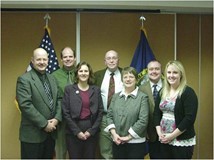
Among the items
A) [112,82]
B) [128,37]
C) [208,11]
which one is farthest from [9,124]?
[208,11]

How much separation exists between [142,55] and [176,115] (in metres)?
1.50

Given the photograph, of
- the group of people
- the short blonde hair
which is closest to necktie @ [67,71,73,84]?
the group of people

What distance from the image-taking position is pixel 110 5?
3.99 meters

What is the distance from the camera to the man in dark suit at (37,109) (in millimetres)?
3025

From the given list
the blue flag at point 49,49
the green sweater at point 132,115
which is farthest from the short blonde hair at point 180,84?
the blue flag at point 49,49

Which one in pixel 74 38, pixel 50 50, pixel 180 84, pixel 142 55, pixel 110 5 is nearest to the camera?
pixel 180 84

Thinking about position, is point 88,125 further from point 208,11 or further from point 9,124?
point 208,11

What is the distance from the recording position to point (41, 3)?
381 cm

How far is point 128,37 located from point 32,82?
5.95ft

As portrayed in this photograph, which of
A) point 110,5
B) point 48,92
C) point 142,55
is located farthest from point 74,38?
point 48,92

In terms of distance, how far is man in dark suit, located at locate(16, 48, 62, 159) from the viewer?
3.03 meters

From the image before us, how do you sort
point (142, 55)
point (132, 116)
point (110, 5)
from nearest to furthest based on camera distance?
point (132, 116) < point (110, 5) < point (142, 55)

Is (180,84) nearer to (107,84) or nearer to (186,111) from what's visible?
(186,111)

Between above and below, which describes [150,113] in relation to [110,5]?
below
